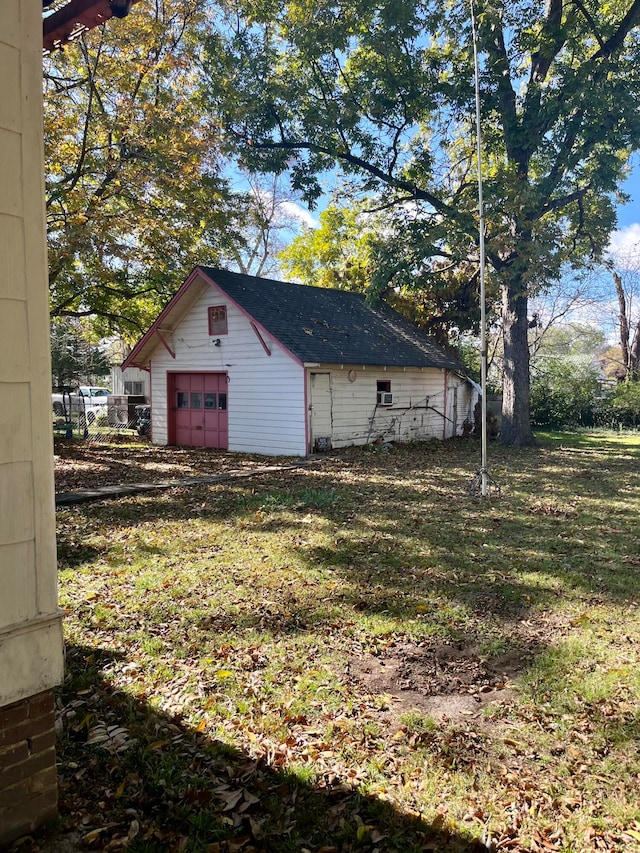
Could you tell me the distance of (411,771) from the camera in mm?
2773

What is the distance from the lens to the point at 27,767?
90.7 inches

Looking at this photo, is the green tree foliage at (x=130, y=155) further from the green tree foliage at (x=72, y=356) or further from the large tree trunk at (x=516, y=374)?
the large tree trunk at (x=516, y=374)

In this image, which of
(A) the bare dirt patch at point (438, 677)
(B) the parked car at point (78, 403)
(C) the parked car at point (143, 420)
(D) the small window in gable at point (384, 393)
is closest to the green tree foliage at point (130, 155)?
(B) the parked car at point (78, 403)

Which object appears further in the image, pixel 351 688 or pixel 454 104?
pixel 454 104

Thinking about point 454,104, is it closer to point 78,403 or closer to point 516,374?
point 516,374

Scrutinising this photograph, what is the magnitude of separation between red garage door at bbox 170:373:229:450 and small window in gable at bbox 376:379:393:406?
4805 mm

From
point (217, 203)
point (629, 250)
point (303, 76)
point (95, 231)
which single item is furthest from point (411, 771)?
point (629, 250)

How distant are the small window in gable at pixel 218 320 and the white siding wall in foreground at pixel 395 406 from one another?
11.4 ft

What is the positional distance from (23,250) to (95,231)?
13.0m

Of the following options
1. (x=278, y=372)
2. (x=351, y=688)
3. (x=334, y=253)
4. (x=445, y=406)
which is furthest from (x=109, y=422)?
(x=351, y=688)

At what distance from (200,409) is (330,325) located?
4.96 m

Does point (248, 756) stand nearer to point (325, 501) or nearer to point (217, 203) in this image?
point (325, 501)

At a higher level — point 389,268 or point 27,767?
point 389,268

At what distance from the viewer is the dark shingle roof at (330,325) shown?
1535 centimetres
